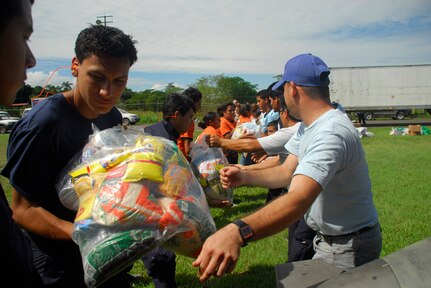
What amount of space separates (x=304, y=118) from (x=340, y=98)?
27.5 meters

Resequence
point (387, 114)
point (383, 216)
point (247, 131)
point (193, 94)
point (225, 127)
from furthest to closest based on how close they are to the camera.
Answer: point (387, 114) → point (225, 127) → point (247, 131) → point (193, 94) → point (383, 216)

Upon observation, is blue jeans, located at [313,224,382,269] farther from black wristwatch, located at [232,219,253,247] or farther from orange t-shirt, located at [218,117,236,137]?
Result: orange t-shirt, located at [218,117,236,137]

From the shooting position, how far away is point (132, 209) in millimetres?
1508

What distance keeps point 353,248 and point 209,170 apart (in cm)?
364

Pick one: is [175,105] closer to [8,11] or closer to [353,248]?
[353,248]

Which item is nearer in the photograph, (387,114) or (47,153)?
(47,153)

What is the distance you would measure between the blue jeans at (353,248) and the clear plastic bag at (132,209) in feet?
3.82

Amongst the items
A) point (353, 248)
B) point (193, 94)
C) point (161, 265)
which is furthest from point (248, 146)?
point (193, 94)

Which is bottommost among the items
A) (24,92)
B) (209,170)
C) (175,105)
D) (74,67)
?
(209,170)

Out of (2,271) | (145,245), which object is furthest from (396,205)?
(2,271)

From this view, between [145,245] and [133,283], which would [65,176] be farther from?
[133,283]

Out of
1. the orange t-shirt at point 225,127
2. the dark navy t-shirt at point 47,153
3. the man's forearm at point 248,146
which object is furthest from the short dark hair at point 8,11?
the orange t-shirt at point 225,127

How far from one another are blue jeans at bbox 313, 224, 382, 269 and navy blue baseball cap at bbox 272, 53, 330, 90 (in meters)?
1.06

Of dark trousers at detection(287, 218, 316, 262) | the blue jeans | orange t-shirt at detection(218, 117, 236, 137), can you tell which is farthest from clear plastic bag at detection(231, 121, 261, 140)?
the blue jeans
